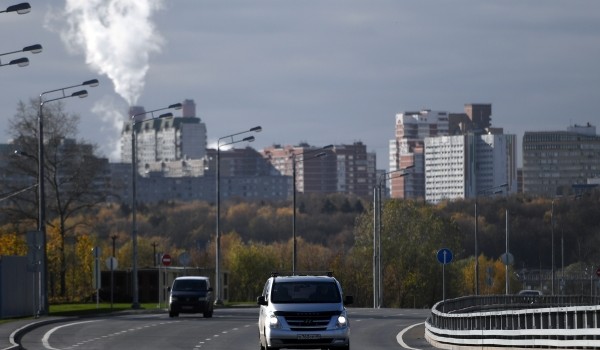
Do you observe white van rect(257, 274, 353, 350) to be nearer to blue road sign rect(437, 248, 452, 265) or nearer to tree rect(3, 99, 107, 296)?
blue road sign rect(437, 248, 452, 265)

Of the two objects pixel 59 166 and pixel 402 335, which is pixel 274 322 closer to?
pixel 402 335

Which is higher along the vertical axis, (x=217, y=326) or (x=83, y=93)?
(x=83, y=93)

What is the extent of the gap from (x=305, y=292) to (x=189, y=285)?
1065 inches

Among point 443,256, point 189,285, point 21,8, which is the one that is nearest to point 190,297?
point 189,285

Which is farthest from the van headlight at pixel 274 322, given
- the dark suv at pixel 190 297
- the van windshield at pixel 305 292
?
the dark suv at pixel 190 297

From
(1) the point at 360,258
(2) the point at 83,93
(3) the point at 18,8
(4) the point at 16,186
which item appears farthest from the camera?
(1) the point at 360,258

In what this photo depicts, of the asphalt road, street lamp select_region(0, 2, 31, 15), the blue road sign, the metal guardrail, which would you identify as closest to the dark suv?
the asphalt road

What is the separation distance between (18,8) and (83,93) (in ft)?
64.1

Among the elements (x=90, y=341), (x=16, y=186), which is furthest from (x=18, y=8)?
(x=16, y=186)

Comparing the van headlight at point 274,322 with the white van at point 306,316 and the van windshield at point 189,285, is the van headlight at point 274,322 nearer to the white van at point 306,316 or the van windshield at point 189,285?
the white van at point 306,316

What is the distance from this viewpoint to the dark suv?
63000 mm

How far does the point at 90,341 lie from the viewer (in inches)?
1762

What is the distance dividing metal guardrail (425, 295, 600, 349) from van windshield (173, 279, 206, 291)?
13129 millimetres

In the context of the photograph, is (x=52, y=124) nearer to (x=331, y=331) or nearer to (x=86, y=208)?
(x=86, y=208)
